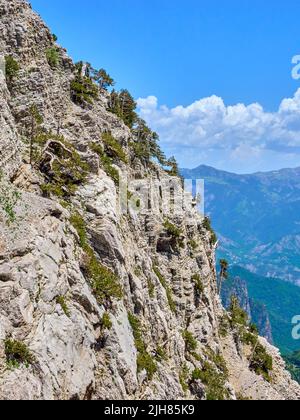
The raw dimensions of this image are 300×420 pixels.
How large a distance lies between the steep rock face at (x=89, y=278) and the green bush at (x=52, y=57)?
83 cm

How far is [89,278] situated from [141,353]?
9894 mm

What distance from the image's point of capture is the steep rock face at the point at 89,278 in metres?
28.8

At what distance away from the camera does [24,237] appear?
3198 centimetres

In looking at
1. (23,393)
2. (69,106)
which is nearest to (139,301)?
(23,393)

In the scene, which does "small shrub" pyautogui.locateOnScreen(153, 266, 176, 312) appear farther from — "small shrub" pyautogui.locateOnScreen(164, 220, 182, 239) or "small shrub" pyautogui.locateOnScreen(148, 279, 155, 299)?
"small shrub" pyautogui.locateOnScreen(164, 220, 182, 239)

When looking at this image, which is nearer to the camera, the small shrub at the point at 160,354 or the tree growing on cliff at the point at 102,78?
the small shrub at the point at 160,354

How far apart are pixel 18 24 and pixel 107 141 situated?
19.6 metres

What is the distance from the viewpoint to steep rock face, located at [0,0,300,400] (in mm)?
28750

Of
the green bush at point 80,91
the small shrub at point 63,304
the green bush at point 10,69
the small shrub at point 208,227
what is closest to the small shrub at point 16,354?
the small shrub at point 63,304

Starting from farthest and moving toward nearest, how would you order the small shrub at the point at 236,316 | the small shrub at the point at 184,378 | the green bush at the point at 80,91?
the small shrub at the point at 236,316
the green bush at the point at 80,91
the small shrub at the point at 184,378

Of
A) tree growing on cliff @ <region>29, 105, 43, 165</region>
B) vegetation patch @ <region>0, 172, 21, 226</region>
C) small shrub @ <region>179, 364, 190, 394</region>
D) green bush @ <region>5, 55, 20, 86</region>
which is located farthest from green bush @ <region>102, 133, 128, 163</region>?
small shrub @ <region>179, 364, 190, 394</region>

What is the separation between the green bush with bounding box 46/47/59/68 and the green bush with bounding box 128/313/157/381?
135ft

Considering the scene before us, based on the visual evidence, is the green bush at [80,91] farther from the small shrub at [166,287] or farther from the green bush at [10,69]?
the small shrub at [166,287]

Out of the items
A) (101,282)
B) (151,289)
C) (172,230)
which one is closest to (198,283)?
(172,230)
